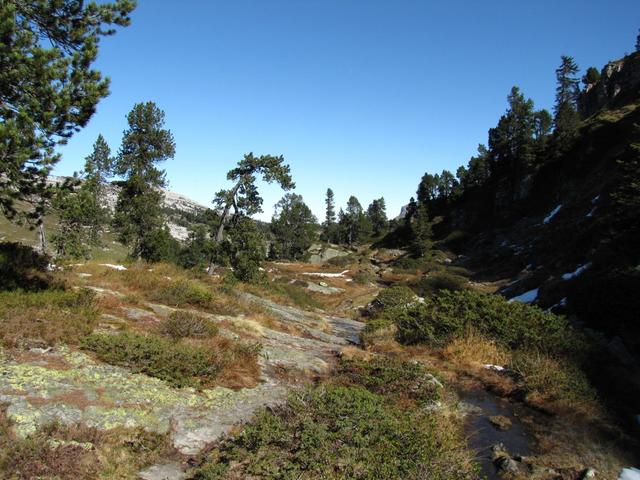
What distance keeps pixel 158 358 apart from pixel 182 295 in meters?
6.47

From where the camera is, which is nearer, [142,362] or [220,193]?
[142,362]

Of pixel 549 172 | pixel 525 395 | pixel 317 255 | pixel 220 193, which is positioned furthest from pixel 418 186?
pixel 525 395

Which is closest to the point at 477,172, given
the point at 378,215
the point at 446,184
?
the point at 446,184

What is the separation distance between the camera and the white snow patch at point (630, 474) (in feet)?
18.4

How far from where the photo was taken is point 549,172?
68438mm

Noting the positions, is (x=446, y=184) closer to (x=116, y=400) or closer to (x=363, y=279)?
(x=363, y=279)

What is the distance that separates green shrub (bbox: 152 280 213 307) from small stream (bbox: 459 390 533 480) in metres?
8.40

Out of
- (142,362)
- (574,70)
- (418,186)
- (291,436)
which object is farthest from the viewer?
(418,186)

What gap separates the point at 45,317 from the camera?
24.2ft

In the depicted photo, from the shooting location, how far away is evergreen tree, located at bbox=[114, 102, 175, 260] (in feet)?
105

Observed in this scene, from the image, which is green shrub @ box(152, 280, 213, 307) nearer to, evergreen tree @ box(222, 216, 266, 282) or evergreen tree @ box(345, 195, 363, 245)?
evergreen tree @ box(222, 216, 266, 282)

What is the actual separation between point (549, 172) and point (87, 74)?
75140mm

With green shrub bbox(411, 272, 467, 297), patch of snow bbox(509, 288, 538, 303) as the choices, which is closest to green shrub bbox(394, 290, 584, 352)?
patch of snow bbox(509, 288, 538, 303)

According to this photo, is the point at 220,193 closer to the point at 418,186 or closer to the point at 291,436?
the point at 291,436
